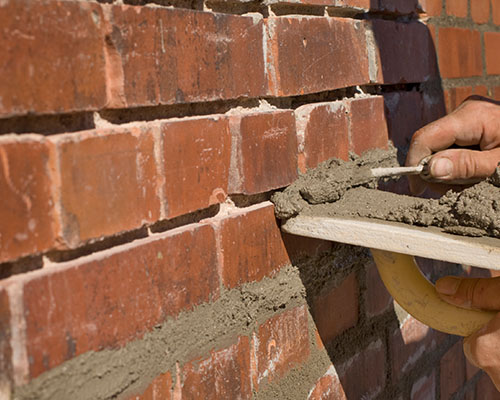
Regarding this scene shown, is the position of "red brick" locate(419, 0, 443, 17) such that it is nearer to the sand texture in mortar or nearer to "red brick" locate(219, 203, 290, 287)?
the sand texture in mortar

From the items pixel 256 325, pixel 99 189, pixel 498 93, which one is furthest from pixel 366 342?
pixel 498 93

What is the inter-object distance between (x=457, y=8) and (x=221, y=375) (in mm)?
1226

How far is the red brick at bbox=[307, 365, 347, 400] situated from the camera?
1.07m

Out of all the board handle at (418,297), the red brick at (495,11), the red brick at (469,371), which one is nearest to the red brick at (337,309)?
the board handle at (418,297)

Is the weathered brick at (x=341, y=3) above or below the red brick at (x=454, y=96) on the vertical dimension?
above

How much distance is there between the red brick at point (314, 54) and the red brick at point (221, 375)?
0.40m

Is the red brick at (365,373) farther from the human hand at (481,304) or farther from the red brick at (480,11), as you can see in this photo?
the red brick at (480,11)

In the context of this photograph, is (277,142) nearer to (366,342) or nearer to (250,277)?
(250,277)

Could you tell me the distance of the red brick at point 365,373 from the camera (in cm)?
118

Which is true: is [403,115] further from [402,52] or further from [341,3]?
[341,3]

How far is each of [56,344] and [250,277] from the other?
14.1 inches

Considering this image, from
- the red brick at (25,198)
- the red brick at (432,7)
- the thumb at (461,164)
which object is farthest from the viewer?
the red brick at (432,7)

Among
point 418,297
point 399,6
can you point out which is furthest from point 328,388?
point 399,6

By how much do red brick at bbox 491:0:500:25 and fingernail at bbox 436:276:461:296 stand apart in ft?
3.78
